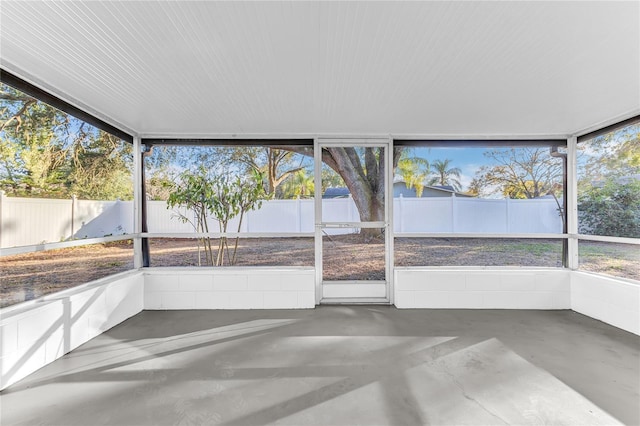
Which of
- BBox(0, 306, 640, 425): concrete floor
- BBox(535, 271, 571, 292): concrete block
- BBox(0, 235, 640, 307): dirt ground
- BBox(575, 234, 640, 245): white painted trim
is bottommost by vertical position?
BBox(0, 306, 640, 425): concrete floor

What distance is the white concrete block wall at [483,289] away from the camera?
149 inches

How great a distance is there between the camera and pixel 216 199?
4035mm

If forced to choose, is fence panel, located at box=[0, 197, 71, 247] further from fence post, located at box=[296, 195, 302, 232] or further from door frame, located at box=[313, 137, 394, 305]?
door frame, located at box=[313, 137, 394, 305]

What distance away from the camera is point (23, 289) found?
2.43m

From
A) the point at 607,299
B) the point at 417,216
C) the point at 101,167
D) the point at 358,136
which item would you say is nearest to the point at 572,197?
the point at 607,299

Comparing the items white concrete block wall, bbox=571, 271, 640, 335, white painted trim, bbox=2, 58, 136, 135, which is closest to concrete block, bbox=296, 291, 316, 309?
white painted trim, bbox=2, 58, 136, 135

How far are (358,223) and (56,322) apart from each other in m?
3.35

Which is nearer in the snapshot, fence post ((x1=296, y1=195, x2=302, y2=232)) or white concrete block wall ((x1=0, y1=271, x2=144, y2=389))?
white concrete block wall ((x1=0, y1=271, x2=144, y2=389))

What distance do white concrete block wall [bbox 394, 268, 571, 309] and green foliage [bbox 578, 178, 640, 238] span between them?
0.71m

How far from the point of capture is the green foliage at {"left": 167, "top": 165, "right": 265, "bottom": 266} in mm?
4012

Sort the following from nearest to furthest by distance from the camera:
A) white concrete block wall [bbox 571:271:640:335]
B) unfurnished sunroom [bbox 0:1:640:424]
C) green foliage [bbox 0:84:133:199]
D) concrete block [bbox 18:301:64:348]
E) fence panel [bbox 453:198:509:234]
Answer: unfurnished sunroom [bbox 0:1:640:424] < concrete block [bbox 18:301:64:348] < green foliage [bbox 0:84:133:199] < white concrete block wall [bbox 571:271:640:335] < fence panel [bbox 453:198:509:234]

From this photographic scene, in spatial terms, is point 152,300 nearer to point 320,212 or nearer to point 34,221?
point 34,221

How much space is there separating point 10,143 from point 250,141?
7.64 feet

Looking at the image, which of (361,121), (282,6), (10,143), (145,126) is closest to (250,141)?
(145,126)
